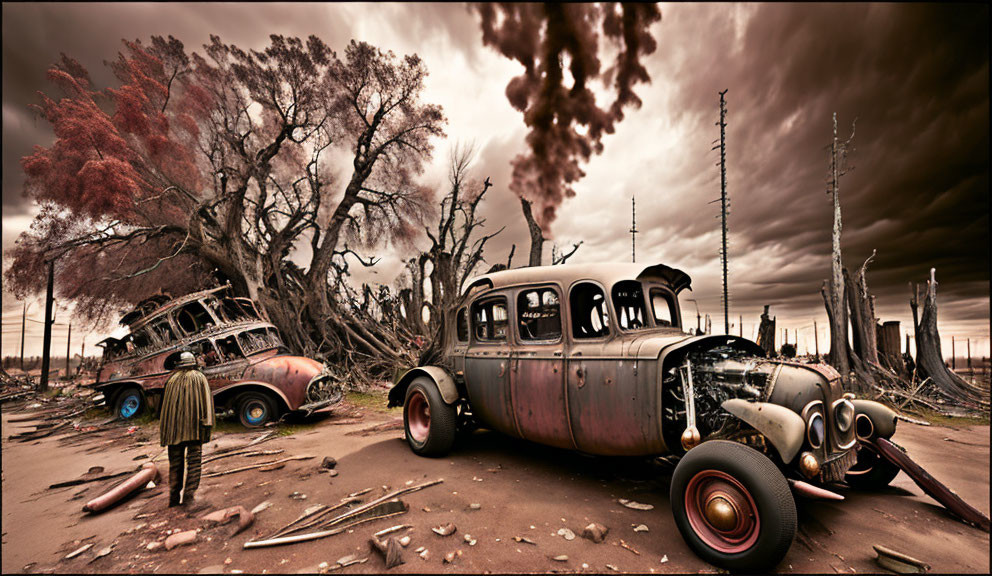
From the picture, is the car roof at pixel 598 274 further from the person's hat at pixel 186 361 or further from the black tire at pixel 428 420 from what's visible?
A: the person's hat at pixel 186 361

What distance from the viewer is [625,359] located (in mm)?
3848

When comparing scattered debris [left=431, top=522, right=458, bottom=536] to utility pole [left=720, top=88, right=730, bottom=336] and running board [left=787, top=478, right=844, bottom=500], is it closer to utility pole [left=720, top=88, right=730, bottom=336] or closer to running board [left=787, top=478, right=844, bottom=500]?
running board [left=787, top=478, right=844, bottom=500]

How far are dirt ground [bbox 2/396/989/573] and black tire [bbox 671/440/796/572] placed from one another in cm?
21

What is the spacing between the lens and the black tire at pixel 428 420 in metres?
5.33

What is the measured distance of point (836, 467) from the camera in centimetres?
338

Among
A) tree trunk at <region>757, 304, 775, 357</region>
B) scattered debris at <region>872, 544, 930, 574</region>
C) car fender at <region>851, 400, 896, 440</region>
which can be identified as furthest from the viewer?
tree trunk at <region>757, 304, 775, 357</region>

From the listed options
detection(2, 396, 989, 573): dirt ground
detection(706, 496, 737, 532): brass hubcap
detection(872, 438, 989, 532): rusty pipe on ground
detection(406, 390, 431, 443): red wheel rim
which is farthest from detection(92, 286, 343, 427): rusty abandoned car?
detection(872, 438, 989, 532): rusty pipe on ground

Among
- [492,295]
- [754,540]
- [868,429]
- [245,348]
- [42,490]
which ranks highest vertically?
[492,295]

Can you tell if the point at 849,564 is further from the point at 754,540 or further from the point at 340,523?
the point at 340,523

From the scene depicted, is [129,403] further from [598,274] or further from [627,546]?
[627,546]

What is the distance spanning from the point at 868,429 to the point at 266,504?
646 cm

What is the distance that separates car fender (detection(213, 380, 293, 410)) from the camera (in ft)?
25.5

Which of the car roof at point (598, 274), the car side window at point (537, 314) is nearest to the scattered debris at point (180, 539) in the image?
the car side window at point (537, 314)

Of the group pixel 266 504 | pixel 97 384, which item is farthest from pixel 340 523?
pixel 97 384
